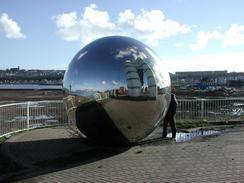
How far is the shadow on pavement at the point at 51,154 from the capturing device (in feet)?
33.0

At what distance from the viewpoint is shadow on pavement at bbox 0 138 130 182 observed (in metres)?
10.1

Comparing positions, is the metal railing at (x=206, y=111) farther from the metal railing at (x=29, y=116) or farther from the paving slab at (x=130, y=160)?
the paving slab at (x=130, y=160)

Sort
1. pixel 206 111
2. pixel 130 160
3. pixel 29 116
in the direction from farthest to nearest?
pixel 206 111
pixel 29 116
pixel 130 160

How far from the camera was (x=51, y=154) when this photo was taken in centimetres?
1199

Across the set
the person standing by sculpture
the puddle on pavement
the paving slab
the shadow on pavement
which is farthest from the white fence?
the person standing by sculpture

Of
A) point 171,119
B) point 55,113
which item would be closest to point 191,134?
point 171,119

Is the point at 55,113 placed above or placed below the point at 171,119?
below

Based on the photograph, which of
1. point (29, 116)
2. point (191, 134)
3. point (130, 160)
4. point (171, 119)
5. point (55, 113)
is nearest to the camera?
point (130, 160)

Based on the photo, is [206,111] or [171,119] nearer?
[171,119]

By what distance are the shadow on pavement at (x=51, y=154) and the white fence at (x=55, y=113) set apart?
A: 296 centimetres

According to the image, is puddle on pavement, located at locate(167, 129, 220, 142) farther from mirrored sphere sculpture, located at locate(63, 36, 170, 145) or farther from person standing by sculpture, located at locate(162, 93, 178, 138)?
mirrored sphere sculpture, located at locate(63, 36, 170, 145)

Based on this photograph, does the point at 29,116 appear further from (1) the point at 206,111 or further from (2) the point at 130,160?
(2) the point at 130,160

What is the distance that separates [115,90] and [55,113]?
960 cm

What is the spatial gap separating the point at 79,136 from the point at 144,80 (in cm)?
344
